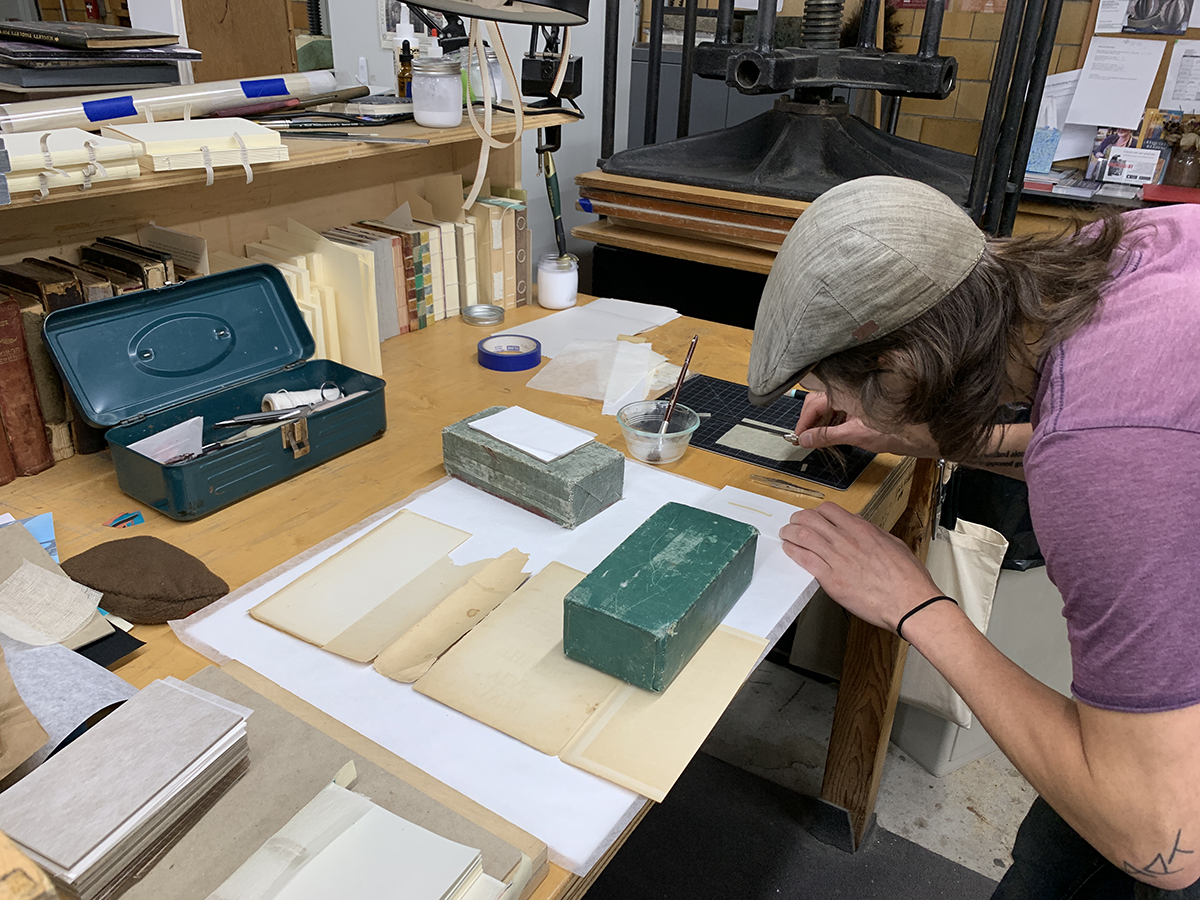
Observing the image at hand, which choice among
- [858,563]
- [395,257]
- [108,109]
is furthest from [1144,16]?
[108,109]

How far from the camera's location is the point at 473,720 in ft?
2.72

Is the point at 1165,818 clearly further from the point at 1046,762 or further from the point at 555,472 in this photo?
the point at 555,472

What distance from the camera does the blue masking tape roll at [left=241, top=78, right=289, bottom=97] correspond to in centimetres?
143

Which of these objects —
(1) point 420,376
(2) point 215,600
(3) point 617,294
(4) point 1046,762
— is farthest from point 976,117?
(2) point 215,600

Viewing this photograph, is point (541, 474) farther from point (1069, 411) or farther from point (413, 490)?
point (1069, 411)

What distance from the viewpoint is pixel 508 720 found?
32.4 inches

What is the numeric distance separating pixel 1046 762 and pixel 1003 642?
0.98m

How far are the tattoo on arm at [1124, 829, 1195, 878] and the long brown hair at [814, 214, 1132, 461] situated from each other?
39 centimetres

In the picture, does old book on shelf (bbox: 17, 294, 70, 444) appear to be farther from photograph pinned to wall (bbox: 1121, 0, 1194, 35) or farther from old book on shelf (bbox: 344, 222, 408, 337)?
photograph pinned to wall (bbox: 1121, 0, 1194, 35)

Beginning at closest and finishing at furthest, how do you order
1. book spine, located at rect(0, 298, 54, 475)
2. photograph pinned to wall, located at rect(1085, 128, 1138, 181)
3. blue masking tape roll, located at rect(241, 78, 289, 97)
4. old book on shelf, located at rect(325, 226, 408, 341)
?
book spine, located at rect(0, 298, 54, 475) → blue masking tape roll, located at rect(241, 78, 289, 97) → old book on shelf, located at rect(325, 226, 408, 341) → photograph pinned to wall, located at rect(1085, 128, 1138, 181)

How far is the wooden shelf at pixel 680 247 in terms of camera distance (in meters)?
1.88

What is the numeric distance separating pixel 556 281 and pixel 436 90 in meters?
0.51

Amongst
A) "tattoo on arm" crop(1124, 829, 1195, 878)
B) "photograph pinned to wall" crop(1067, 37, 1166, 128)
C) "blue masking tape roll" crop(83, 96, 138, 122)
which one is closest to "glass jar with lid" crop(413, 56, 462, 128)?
"blue masking tape roll" crop(83, 96, 138, 122)

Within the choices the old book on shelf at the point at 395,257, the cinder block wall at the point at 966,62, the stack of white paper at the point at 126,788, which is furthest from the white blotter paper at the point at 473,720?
the cinder block wall at the point at 966,62
